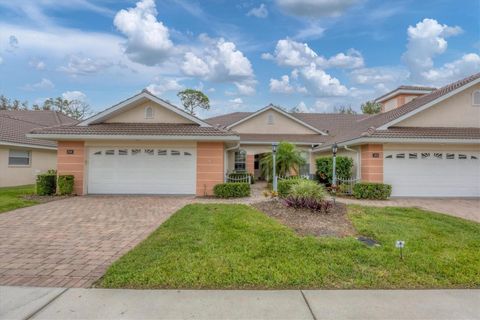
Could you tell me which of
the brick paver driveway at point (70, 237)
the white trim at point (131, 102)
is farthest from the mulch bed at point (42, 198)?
the white trim at point (131, 102)

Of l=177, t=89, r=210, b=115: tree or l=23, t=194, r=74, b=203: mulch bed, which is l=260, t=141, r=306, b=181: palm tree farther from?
l=177, t=89, r=210, b=115: tree

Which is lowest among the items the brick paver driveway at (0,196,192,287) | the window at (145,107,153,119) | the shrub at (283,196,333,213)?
the brick paver driveway at (0,196,192,287)

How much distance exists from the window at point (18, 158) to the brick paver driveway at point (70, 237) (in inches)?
340

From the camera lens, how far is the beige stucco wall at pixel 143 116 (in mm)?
14406

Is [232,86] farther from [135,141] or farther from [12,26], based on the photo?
[12,26]

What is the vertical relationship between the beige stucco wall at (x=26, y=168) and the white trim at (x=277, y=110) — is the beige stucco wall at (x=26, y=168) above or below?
below

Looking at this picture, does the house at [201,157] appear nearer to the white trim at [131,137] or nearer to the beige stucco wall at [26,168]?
the white trim at [131,137]

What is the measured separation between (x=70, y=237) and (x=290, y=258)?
4.86m

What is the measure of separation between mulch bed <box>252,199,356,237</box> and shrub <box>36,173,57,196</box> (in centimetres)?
962

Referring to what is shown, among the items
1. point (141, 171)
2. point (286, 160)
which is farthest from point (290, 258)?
point (286, 160)

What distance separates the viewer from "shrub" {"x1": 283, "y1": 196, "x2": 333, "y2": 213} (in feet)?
28.6

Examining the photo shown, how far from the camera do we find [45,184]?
13.0 metres

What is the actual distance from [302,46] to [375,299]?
16.7 m

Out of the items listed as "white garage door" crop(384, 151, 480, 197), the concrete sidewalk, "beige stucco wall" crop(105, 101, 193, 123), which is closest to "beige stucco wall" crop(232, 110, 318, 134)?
"beige stucco wall" crop(105, 101, 193, 123)
